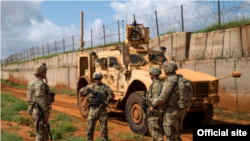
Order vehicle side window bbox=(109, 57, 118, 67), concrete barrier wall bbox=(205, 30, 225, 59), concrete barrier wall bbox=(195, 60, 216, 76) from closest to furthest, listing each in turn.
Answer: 1. vehicle side window bbox=(109, 57, 118, 67)
2. concrete barrier wall bbox=(195, 60, 216, 76)
3. concrete barrier wall bbox=(205, 30, 225, 59)

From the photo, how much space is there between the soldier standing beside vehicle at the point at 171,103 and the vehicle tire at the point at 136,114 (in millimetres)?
1875

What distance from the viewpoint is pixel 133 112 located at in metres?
5.81

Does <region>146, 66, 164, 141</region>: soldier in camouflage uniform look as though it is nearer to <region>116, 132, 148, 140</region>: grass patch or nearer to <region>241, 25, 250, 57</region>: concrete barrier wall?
<region>116, 132, 148, 140</region>: grass patch

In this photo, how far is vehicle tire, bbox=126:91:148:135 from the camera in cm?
550

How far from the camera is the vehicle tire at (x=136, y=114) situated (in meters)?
5.50

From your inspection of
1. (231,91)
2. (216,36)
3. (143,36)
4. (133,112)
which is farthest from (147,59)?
(216,36)

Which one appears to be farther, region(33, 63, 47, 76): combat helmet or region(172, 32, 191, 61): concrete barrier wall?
region(172, 32, 191, 61): concrete barrier wall

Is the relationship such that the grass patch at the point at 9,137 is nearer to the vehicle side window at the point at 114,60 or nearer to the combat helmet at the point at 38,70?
the combat helmet at the point at 38,70

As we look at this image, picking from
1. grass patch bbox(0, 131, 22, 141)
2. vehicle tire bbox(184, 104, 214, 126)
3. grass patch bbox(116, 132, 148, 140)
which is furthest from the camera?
vehicle tire bbox(184, 104, 214, 126)

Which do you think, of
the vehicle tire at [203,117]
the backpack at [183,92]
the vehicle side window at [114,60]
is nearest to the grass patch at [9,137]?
the vehicle side window at [114,60]

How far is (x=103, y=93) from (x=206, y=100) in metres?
2.69

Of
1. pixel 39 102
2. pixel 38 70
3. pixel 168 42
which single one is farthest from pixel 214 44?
pixel 39 102

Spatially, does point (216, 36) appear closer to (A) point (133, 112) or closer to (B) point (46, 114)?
(A) point (133, 112)

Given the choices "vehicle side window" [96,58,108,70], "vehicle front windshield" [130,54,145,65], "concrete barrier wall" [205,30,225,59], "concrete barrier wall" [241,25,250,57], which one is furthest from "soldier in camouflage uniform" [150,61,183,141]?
"concrete barrier wall" [205,30,225,59]
